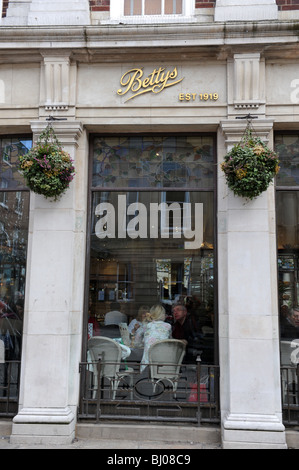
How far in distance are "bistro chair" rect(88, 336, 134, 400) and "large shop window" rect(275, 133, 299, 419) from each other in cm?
260

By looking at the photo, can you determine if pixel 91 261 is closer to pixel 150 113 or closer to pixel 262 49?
pixel 150 113

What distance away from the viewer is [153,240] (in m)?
6.79

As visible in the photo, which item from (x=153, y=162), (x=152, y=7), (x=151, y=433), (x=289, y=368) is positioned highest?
(x=152, y=7)

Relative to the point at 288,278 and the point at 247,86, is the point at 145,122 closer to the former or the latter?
the point at 247,86

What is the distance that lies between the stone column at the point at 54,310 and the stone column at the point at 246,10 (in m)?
3.01

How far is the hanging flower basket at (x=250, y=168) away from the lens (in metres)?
5.79

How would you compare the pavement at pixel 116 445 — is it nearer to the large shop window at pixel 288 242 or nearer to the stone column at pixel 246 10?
the large shop window at pixel 288 242

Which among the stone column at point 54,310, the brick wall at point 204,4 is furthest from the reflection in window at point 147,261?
the brick wall at point 204,4

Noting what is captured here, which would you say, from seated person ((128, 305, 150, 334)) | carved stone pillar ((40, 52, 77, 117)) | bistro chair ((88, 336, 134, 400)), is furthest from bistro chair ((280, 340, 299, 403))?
carved stone pillar ((40, 52, 77, 117))

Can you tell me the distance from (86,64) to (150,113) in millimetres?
1387

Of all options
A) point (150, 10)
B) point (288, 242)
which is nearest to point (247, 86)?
point (150, 10)

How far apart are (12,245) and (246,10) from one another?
218 inches

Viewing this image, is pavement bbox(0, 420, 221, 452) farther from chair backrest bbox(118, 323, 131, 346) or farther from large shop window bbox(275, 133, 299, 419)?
large shop window bbox(275, 133, 299, 419)
